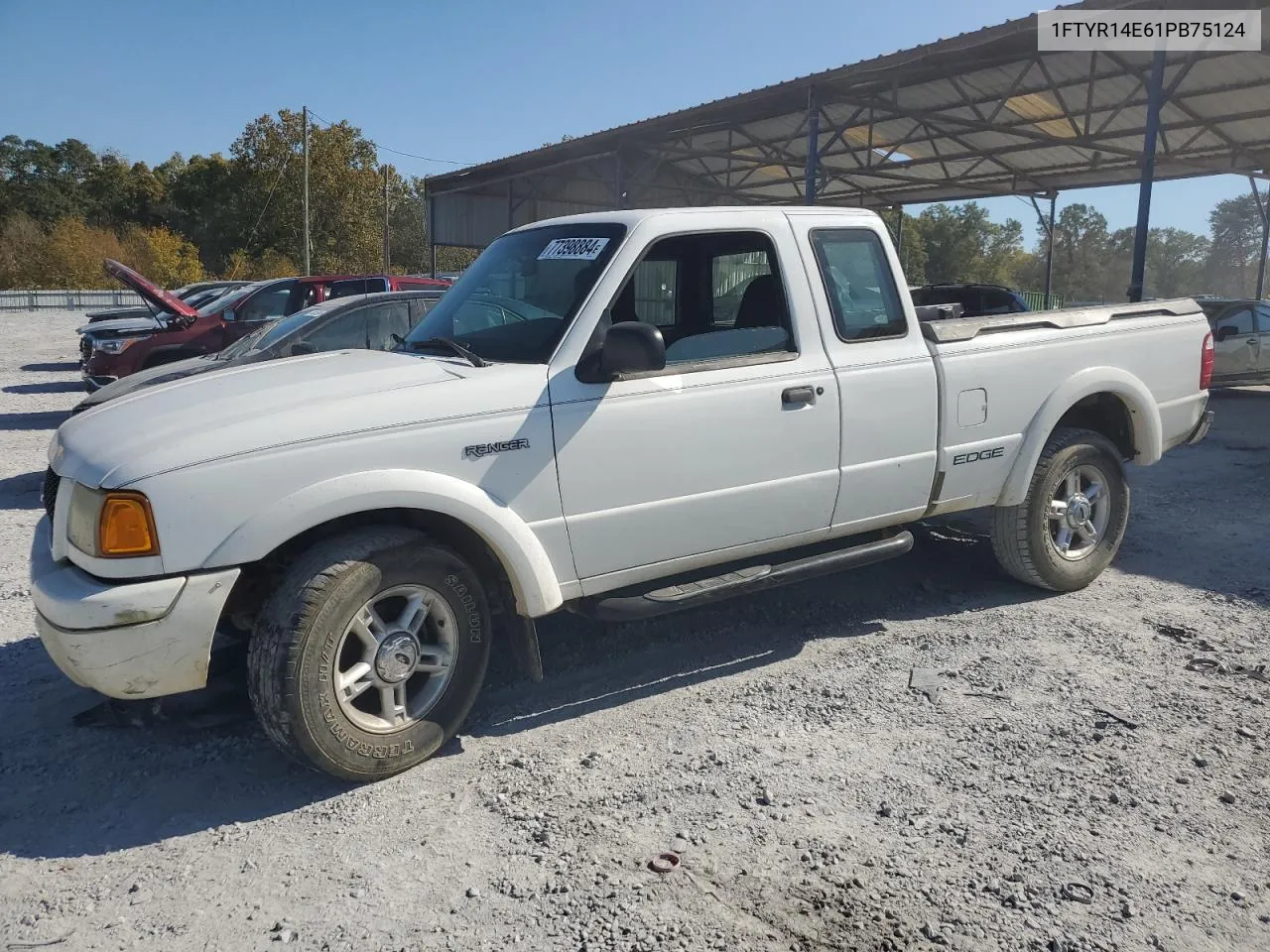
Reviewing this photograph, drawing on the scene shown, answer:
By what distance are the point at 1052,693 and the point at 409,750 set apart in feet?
8.82

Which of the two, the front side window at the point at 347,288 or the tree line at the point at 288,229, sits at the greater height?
the tree line at the point at 288,229

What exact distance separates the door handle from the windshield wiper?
1.27 meters

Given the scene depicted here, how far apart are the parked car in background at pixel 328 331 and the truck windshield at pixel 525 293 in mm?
3691

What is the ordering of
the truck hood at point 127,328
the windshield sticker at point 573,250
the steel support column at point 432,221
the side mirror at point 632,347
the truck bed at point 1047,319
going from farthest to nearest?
the steel support column at point 432,221 < the truck hood at point 127,328 < the truck bed at point 1047,319 < the windshield sticker at point 573,250 < the side mirror at point 632,347

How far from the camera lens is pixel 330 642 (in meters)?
3.21

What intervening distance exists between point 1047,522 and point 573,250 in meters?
3.03

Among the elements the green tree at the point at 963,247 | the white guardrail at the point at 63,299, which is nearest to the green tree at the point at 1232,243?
the green tree at the point at 963,247

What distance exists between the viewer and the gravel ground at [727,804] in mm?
2676

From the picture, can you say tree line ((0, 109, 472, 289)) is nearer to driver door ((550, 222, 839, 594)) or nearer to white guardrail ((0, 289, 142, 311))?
white guardrail ((0, 289, 142, 311))

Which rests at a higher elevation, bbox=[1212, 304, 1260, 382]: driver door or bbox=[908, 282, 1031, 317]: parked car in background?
bbox=[908, 282, 1031, 317]: parked car in background

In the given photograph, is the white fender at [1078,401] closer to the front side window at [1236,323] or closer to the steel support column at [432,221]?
the front side window at [1236,323]

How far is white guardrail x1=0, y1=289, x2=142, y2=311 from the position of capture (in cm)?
3709

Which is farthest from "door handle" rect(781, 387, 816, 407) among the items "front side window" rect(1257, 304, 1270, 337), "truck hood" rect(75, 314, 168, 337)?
"front side window" rect(1257, 304, 1270, 337)

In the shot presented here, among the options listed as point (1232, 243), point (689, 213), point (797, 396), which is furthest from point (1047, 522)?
point (1232, 243)
